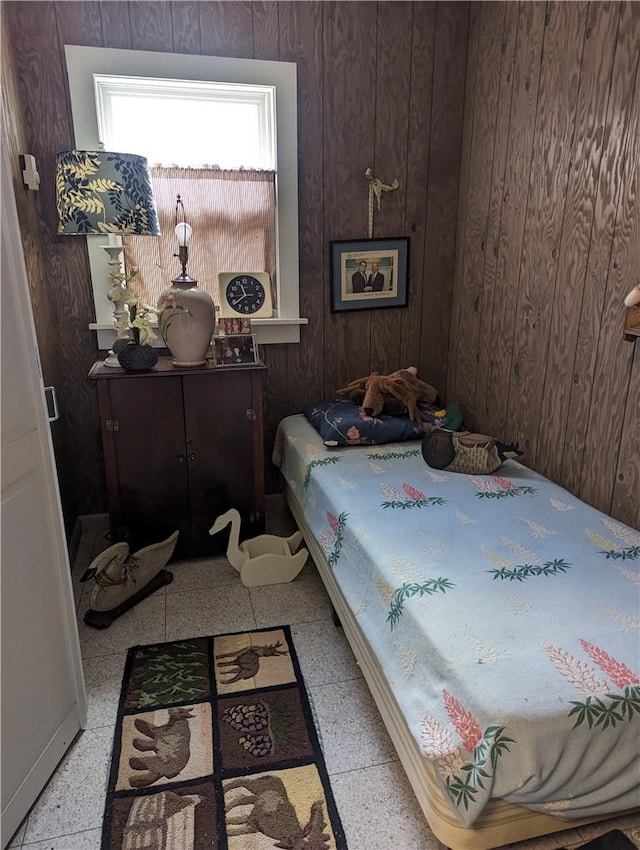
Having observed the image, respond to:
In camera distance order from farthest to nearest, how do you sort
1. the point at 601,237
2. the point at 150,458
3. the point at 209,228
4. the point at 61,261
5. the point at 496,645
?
the point at 209,228 < the point at 61,261 < the point at 150,458 < the point at 601,237 < the point at 496,645

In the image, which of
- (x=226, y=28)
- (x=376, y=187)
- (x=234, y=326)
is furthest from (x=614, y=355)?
(x=226, y=28)

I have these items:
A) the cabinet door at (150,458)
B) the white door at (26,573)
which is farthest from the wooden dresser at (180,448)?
the white door at (26,573)

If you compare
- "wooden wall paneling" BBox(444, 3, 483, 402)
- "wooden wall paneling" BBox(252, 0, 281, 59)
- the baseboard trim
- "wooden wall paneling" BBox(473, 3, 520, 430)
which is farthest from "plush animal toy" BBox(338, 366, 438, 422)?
"wooden wall paneling" BBox(252, 0, 281, 59)

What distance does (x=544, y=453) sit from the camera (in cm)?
234

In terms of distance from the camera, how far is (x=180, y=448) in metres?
2.49

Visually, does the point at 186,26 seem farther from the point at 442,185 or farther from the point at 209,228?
the point at 442,185

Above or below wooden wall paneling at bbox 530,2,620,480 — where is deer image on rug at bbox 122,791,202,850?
below

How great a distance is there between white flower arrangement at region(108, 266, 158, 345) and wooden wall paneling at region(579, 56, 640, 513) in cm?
176

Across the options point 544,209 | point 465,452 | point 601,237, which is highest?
point 544,209

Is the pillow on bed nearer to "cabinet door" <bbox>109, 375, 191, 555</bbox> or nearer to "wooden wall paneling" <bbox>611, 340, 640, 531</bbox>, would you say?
"cabinet door" <bbox>109, 375, 191, 555</bbox>

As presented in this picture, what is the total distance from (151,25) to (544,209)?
1.80 metres

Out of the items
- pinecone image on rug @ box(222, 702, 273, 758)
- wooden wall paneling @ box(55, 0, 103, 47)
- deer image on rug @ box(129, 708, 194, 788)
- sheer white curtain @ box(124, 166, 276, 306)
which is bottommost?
deer image on rug @ box(129, 708, 194, 788)

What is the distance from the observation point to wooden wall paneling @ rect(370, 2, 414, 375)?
2.66 metres

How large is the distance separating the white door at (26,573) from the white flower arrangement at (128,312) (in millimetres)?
965
